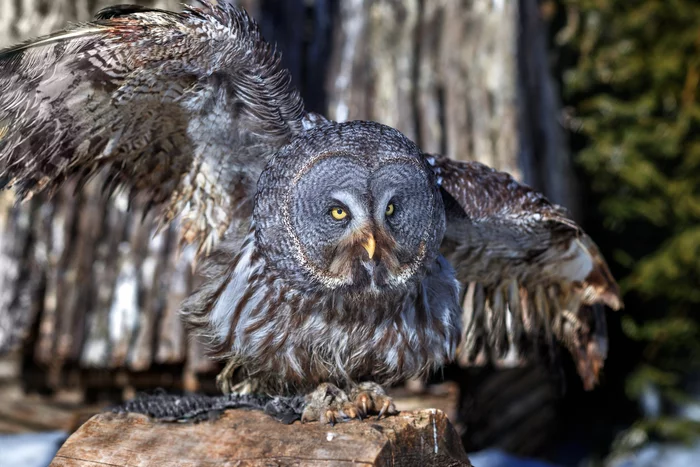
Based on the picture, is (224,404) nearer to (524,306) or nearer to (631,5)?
(524,306)

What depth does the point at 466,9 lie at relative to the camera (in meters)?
5.14

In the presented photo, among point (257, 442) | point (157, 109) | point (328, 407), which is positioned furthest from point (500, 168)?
point (257, 442)

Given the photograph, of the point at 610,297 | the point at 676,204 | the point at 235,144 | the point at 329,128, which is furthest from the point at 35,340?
the point at 676,204

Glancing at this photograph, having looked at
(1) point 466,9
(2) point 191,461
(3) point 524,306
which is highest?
(1) point 466,9

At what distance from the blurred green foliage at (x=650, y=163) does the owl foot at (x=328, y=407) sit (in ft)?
11.4

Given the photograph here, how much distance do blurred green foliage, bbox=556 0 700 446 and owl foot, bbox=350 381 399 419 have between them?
11.0 feet

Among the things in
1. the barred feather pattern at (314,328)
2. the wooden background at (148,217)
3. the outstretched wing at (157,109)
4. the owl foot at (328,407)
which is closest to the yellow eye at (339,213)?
the barred feather pattern at (314,328)

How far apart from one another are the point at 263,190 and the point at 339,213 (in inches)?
11.7

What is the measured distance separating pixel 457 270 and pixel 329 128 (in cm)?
106

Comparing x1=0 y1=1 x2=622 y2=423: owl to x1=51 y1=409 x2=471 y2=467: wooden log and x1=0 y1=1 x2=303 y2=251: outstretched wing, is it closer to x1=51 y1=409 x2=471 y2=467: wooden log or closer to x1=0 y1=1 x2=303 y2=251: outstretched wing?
x1=0 y1=1 x2=303 y2=251: outstretched wing

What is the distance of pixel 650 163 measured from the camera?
560cm

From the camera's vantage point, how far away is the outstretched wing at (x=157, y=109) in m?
2.45

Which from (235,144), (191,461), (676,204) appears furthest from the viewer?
(676,204)

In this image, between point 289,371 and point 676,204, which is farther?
point 676,204
